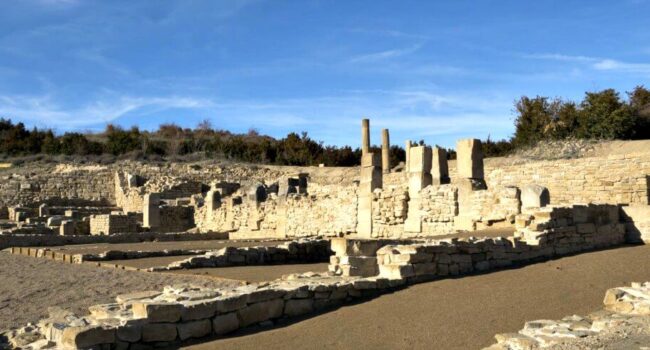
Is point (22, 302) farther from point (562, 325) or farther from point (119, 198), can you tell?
point (119, 198)

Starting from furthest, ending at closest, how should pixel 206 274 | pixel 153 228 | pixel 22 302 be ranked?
1. pixel 153 228
2. pixel 206 274
3. pixel 22 302

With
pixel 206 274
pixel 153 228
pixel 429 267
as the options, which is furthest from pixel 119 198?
pixel 429 267

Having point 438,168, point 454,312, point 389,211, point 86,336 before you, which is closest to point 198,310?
point 86,336

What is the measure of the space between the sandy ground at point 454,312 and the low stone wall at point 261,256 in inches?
234

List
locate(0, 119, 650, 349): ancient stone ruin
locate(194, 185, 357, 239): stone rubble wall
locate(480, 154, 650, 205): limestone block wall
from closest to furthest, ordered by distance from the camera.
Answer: locate(0, 119, 650, 349): ancient stone ruin, locate(480, 154, 650, 205): limestone block wall, locate(194, 185, 357, 239): stone rubble wall

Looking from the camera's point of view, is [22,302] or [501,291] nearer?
[501,291]

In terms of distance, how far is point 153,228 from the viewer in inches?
1169

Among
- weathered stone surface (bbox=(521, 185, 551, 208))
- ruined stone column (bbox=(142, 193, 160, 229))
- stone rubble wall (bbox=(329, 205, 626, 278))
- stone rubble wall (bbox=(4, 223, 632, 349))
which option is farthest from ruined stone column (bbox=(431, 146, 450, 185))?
ruined stone column (bbox=(142, 193, 160, 229))

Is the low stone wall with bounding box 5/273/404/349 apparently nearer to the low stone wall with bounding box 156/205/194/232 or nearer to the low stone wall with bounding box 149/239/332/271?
the low stone wall with bounding box 149/239/332/271

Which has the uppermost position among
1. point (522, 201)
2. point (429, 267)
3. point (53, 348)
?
point (522, 201)

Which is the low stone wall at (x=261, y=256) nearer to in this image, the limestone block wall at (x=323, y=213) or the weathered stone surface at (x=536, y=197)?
the weathered stone surface at (x=536, y=197)

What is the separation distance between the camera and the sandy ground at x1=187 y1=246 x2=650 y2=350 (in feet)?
22.8

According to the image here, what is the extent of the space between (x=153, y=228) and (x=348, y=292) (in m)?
22.5

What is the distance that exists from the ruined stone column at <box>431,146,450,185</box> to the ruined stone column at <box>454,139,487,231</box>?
0.97 meters
